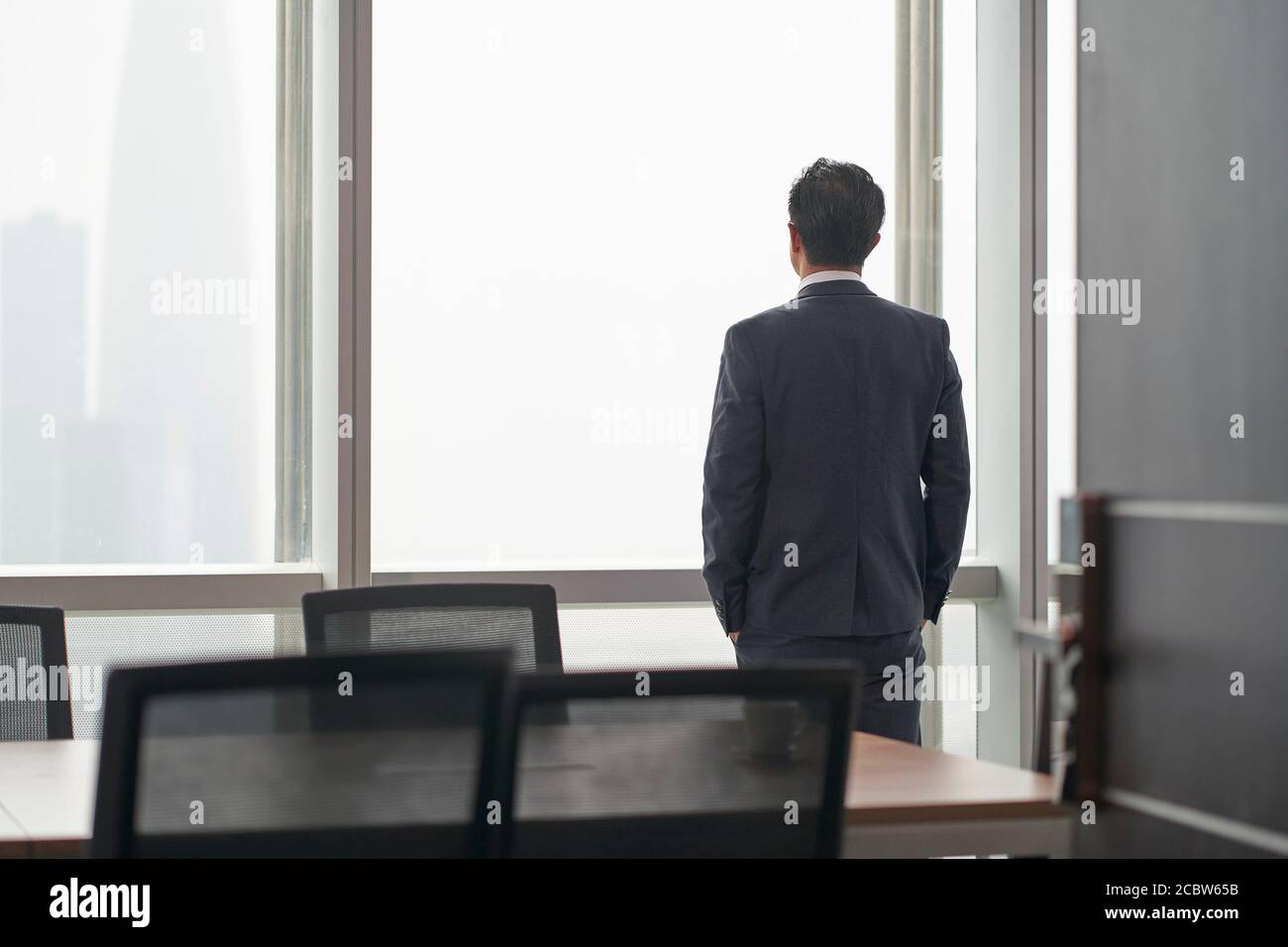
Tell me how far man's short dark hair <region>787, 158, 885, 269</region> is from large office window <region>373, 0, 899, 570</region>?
4.14 ft

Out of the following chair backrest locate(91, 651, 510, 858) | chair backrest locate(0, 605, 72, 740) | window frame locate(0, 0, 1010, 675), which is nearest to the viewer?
chair backrest locate(91, 651, 510, 858)

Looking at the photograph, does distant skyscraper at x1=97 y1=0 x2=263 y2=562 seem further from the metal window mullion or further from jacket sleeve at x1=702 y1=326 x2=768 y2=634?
jacket sleeve at x1=702 y1=326 x2=768 y2=634

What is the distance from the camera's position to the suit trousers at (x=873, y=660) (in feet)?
8.61

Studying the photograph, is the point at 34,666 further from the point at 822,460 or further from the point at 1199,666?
the point at 1199,666

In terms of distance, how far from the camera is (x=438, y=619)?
240 centimetres

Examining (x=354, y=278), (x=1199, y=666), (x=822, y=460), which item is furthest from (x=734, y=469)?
(x=1199, y=666)

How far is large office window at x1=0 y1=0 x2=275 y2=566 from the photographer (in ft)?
11.8

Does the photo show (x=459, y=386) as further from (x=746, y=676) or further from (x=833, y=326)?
(x=746, y=676)

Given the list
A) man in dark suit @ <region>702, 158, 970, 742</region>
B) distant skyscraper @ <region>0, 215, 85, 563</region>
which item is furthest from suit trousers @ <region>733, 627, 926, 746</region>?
distant skyscraper @ <region>0, 215, 85, 563</region>

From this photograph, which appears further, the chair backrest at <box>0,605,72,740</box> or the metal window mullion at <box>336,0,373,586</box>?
the metal window mullion at <box>336,0,373,586</box>

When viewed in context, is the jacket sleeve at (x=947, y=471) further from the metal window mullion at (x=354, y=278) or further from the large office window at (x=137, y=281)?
the large office window at (x=137, y=281)

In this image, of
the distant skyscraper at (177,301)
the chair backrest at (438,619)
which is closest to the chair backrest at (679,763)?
the chair backrest at (438,619)
